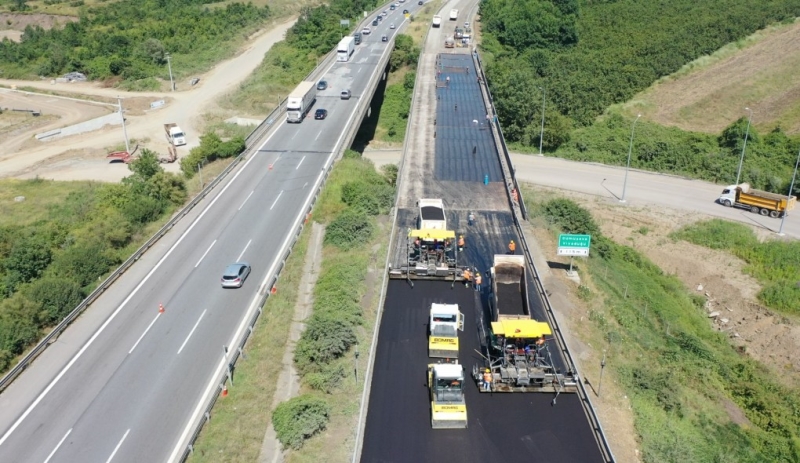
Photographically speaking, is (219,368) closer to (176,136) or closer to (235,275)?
(235,275)

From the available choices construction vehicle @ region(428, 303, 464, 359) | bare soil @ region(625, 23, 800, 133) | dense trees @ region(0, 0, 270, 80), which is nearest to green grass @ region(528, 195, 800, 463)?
construction vehicle @ region(428, 303, 464, 359)

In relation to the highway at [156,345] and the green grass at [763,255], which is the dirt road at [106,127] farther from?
the green grass at [763,255]

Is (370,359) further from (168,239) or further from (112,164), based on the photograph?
(112,164)

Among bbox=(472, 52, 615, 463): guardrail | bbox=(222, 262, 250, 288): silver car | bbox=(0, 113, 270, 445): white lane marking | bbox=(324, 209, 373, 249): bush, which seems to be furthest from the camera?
bbox=(324, 209, 373, 249): bush

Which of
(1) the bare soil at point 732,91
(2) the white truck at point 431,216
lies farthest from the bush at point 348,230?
(1) the bare soil at point 732,91

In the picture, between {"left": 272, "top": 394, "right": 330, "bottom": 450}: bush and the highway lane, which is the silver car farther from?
the highway lane

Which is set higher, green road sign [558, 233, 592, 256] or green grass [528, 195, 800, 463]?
green road sign [558, 233, 592, 256]
